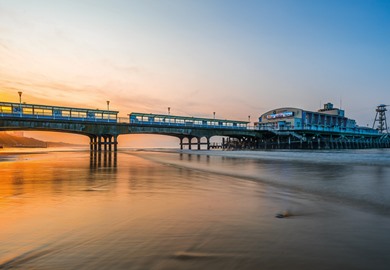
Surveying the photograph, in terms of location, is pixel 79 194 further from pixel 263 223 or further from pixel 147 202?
pixel 263 223

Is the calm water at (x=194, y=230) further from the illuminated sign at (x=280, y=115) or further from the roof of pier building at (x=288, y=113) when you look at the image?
the illuminated sign at (x=280, y=115)

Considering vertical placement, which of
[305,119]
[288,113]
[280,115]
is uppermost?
[288,113]

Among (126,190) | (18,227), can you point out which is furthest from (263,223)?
(126,190)

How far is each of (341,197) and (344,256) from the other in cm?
401

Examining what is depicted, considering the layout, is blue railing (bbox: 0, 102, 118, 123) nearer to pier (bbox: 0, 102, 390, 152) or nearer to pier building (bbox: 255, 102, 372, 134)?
pier (bbox: 0, 102, 390, 152)

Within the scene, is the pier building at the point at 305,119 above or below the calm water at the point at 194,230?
above

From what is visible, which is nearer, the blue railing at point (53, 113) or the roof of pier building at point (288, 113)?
the blue railing at point (53, 113)

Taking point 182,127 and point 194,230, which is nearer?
point 194,230

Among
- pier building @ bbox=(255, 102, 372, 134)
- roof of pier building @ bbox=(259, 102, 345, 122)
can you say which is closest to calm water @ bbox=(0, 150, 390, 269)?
pier building @ bbox=(255, 102, 372, 134)

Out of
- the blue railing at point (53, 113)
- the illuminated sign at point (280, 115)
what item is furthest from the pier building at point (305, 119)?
Result: the blue railing at point (53, 113)

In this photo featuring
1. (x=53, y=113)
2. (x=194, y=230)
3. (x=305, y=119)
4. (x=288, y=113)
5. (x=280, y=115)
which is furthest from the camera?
(x=280, y=115)

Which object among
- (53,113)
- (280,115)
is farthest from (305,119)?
(53,113)

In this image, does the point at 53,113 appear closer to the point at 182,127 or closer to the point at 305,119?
the point at 182,127

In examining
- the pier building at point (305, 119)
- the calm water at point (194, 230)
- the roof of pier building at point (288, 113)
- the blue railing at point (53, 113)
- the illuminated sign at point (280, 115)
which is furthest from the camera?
the illuminated sign at point (280, 115)
